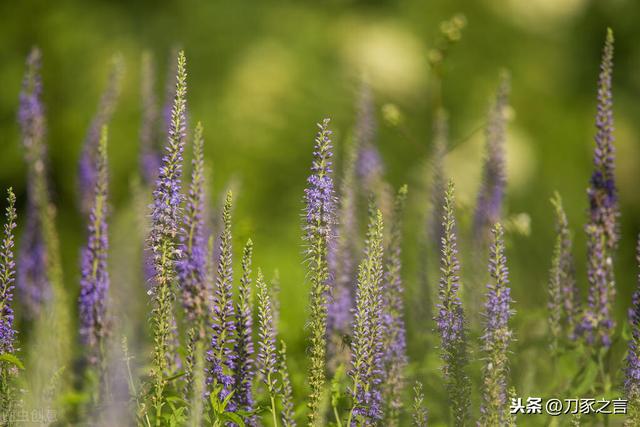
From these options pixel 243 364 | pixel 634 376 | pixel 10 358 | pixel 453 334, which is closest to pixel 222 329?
pixel 243 364

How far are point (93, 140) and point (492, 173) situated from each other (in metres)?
2.26

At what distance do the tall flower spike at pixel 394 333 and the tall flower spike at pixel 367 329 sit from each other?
293mm

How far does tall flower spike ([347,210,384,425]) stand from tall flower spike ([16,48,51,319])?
2.03 metres

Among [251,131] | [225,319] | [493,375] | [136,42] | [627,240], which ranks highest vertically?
[136,42]

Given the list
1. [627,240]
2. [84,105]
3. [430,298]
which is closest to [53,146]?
[84,105]

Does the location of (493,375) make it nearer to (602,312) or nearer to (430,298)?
(602,312)

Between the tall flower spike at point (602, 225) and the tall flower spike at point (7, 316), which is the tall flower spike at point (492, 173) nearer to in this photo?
the tall flower spike at point (602, 225)

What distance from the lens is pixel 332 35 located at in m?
8.55

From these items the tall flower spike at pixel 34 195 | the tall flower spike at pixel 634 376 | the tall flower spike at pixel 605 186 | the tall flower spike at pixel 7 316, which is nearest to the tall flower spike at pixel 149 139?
the tall flower spike at pixel 34 195

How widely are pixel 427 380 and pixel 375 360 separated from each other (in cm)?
137

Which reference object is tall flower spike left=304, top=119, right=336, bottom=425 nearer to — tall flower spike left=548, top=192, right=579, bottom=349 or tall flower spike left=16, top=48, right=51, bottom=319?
tall flower spike left=548, top=192, right=579, bottom=349

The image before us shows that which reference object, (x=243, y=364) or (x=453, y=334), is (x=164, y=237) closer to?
(x=243, y=364)

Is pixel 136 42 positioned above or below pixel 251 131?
above

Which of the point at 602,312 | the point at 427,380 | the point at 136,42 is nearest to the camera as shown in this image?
the point at 602,312
